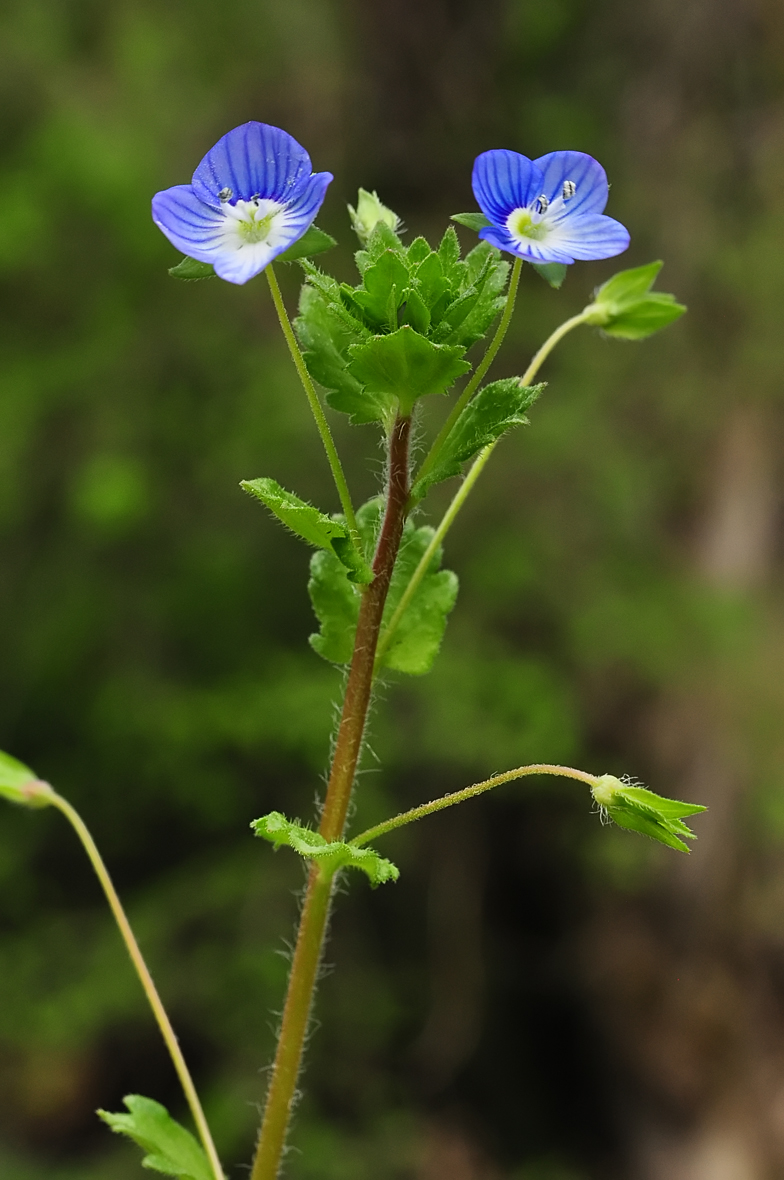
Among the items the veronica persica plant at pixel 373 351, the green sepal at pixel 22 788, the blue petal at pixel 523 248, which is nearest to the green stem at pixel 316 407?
the veronica persica plant at pixel 373 351

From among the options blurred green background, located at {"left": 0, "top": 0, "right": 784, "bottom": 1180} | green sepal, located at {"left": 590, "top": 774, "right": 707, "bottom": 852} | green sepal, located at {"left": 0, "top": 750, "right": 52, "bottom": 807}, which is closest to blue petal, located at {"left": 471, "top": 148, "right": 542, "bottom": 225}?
green sepal, located at {"left": 590, "top": 774, "right": 707, "bottom": 852}

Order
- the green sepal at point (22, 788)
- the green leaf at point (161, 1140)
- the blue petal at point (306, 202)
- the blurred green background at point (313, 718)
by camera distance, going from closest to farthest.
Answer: the blue petal at point (306, 202)
the green leaf at point (161, 1140)
the green sepal at point (22, 788)
the blurred green background at point (313, 718)

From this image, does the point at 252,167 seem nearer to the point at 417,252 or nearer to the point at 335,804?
the point at 417,252

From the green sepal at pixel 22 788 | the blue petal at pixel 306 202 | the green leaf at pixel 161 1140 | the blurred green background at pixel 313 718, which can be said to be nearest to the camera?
the blue petal at pixel 306 202

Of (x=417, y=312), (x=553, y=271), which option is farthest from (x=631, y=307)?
(x=417, y=312)

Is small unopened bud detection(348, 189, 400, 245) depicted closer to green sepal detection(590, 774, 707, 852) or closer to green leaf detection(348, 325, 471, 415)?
green leaf detection(348, 325, 471, 415)

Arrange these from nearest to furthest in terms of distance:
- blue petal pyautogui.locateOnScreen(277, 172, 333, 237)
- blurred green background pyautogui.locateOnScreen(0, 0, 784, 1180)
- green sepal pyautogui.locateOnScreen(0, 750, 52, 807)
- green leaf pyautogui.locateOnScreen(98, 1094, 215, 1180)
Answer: blue petal pyautogui.locateOnScreen(277, 172, 333, 237)
green leaf pyautogui.locateOnScreen(98, 1094, 215, 1180)
green sepal pyautogui.locateOnScreen(0, 750, 52, 807)
blurred green background pyautogui.locateOnScreen(0, 0, 784, 1180)

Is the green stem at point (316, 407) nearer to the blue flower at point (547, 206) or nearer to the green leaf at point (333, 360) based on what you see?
the green leaf at point (333, 360)
